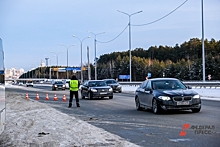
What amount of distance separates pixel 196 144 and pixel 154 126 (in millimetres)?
3430

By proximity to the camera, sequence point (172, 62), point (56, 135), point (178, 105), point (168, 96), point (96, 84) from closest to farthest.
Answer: point (56, 135) → point (178, 105) → point (168, 96) → point (96, 84) → point (172, 62)

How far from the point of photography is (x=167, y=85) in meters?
17.0

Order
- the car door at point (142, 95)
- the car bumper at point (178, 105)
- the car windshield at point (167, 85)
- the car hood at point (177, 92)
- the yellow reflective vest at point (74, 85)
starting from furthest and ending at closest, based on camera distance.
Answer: the yellow reflective vest at point (74, 85) → the car door at point (142, 95) → the car windshield at point (167, 85) → the car hood at point (177, 92) → the car bumper at point (178, 105)

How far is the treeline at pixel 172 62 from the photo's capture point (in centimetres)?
9338

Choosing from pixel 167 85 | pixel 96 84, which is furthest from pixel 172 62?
pixel 167 85

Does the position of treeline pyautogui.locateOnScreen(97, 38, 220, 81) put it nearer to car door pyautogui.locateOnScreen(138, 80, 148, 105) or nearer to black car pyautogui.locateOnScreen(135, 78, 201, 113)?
car door pyautogui.locateOnScreen(138, 80, 148, 105)

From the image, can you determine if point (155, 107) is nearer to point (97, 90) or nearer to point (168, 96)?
point (168, 96)

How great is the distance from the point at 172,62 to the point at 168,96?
4261 inches

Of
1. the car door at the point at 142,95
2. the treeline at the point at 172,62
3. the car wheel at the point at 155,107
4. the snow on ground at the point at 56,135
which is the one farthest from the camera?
the treeline at the point at 172,62

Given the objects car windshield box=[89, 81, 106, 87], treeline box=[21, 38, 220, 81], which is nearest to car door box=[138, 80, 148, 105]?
car windshield box=[89, 81, 106, 87]

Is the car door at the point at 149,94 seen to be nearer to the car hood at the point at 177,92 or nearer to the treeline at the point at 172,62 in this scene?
the car hood at the point at 177,92

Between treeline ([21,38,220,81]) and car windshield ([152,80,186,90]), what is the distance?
73.9 m

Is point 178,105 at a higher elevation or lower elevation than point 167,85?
lower

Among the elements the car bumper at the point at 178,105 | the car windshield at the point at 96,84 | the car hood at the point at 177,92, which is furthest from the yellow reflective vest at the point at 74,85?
the car windshield at the point at 96,84
